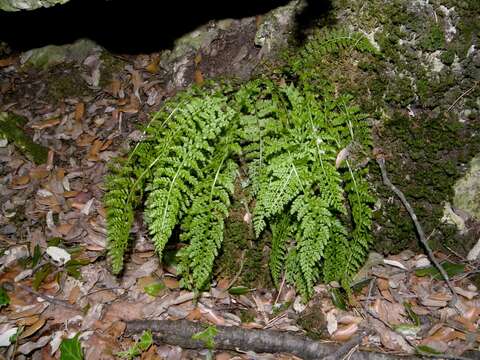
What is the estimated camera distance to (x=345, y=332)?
9.73 feet

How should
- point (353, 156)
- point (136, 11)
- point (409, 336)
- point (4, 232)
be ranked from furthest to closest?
point (136, 11)
point (4, 232)
point (353, 156)
point (409, 336)

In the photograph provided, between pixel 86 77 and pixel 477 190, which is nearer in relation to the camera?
pixel 477 190

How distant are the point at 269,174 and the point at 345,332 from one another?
3.82ft

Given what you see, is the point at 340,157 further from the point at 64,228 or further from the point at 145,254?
the point at 64,228

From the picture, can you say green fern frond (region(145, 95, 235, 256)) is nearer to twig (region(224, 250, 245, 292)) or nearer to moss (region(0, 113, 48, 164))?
twig (region(224, 250, 245, 292))

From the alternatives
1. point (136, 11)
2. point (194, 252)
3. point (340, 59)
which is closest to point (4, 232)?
point (194, 252)

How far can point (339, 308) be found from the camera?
3090 millimetres

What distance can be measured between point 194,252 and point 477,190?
202cm

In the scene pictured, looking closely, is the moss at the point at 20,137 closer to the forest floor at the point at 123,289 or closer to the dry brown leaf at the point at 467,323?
the forest floor at the point at 123,289

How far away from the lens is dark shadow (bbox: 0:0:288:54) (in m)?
3.95

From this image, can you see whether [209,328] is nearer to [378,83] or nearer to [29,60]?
[378,83]

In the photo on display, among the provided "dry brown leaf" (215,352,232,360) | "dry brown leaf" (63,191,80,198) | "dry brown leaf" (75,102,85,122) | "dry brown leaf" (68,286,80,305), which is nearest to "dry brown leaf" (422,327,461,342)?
"dry brown leaf" (215,352,232,360)

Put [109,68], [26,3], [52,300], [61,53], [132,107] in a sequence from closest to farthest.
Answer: [26,3] < [52,300] < [132,107] < [109,68] < [61,53]

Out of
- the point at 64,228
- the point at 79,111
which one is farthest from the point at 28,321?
the point at 79,111
